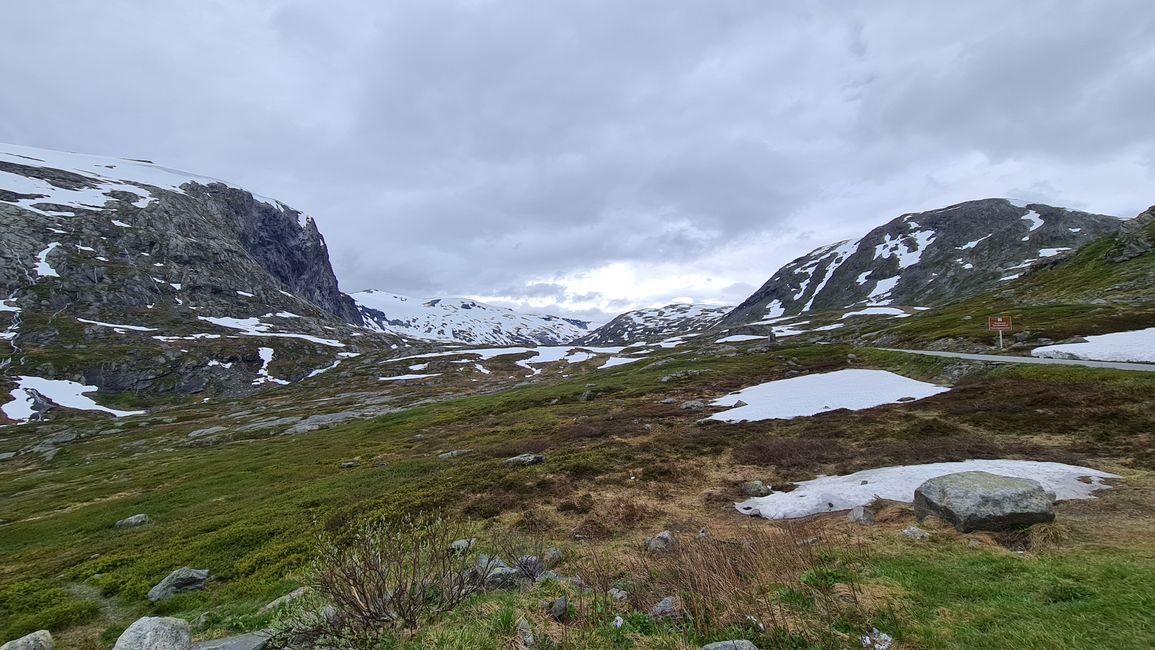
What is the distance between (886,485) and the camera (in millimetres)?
18188

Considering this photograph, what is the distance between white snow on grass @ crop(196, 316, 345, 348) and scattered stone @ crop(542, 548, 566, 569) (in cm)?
19991

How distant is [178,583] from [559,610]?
52.3ft

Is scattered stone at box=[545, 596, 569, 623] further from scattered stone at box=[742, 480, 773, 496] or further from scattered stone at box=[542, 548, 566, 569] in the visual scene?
scattered stone at box=[742, 480, 773, 496]

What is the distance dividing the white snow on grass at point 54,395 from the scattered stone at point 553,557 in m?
143

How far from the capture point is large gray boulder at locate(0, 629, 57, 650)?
1138cm

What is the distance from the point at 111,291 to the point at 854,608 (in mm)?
238688

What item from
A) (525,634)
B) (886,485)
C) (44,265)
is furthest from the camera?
(44,265)

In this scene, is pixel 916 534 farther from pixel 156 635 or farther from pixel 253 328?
pixel 253 328

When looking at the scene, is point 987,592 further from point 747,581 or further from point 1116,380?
point 1116,380

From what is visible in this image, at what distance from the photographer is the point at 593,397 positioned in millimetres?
63094

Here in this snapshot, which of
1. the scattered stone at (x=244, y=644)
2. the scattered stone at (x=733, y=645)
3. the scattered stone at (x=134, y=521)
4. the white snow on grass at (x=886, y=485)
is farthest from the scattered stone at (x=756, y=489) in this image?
the scattered stone at (x=134, y=521)

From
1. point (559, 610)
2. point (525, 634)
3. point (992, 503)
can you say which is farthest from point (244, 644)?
point (992, 503)

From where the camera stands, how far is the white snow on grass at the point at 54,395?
338 feet

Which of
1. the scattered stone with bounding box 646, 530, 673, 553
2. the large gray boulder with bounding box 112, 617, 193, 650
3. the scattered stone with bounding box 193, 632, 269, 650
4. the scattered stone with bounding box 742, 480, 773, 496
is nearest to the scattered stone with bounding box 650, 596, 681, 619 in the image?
the scattered stone with bounding box 646, 530, 673, 553
